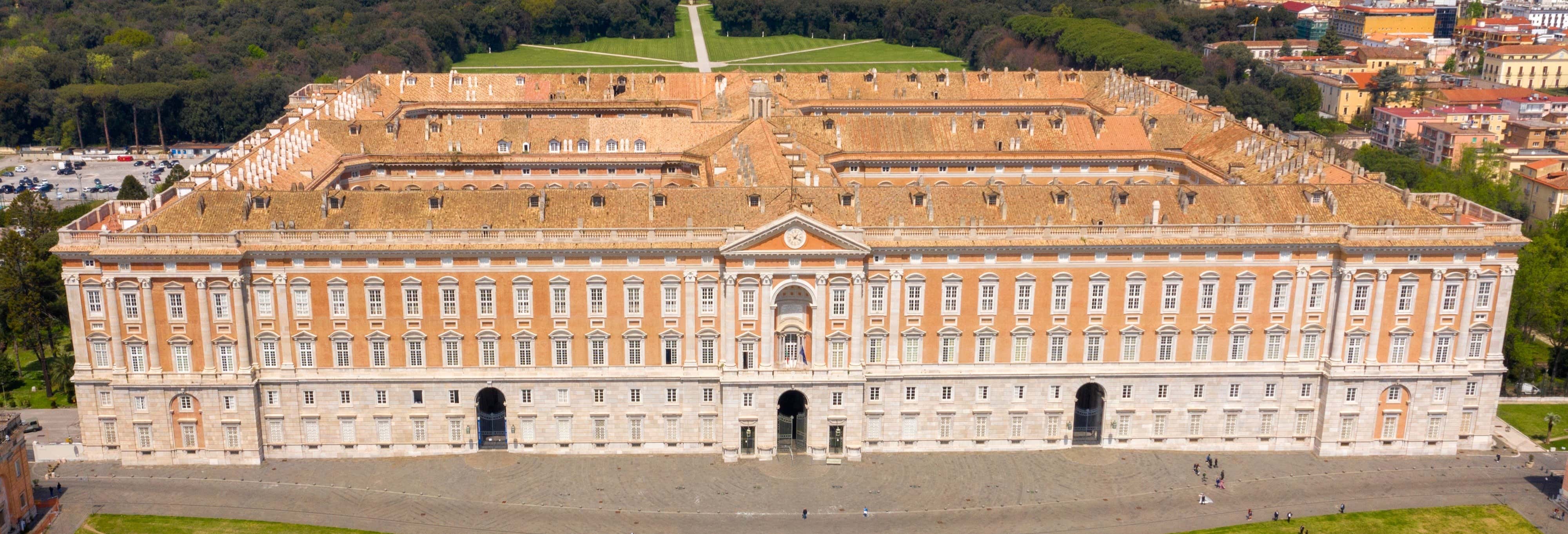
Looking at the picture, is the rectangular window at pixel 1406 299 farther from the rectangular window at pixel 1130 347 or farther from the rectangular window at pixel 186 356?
the rectangular window at pixel 186 356

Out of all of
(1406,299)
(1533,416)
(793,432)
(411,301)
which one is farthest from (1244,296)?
(411,301)

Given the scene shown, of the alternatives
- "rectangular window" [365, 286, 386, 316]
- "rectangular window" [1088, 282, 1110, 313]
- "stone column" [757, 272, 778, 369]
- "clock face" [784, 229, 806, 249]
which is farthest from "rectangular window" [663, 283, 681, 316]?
"rectangular window" [1088, 282, 1110, 313]

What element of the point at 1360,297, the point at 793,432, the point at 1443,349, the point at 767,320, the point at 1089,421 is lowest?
the point at 793,432

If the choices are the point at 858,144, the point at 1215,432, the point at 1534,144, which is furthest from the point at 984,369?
the point at 1534,144

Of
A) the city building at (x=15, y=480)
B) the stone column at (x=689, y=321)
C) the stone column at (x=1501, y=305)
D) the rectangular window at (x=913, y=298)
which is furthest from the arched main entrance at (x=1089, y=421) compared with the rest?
the city building at (x=15, y=480)

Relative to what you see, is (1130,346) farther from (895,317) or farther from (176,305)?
(176,305)

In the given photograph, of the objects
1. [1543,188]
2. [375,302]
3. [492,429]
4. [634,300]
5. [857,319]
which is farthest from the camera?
[1543,188]

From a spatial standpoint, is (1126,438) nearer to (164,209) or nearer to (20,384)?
(164,209)
